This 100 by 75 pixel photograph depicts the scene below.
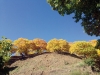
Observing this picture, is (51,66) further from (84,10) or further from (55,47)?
(84,10)

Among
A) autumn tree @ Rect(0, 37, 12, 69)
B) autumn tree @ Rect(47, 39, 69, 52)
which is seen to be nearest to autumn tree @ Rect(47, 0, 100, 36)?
autumn tree @ Rect(0, 37, 12, 69)

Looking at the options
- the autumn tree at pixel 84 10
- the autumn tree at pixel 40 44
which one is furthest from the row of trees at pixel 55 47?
the autumn tree at pixel 84 10

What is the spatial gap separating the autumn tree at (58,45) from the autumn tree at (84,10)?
37.3m

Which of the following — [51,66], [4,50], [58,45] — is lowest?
[4,50]

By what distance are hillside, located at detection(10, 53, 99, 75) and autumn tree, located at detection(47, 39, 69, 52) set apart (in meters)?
3.54


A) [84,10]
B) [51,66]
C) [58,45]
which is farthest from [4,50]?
[58,45]

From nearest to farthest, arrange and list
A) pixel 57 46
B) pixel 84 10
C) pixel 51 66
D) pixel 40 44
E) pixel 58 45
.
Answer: pixel 84 10
pixel 51 66
pixel 57 46
pixel 58 45
pixel 40 44

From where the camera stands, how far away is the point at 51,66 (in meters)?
43.8

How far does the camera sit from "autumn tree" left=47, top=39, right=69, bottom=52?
5353 cm

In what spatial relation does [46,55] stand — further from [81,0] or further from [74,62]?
[81,0]

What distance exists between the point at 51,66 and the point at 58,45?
10.9 m

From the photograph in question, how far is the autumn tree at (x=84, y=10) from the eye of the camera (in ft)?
46.3

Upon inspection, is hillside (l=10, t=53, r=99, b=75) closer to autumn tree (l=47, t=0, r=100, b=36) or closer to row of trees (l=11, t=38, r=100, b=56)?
row of trees (l=11, t=38, r=100, b=56)

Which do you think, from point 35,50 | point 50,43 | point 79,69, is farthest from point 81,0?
point 35,50
